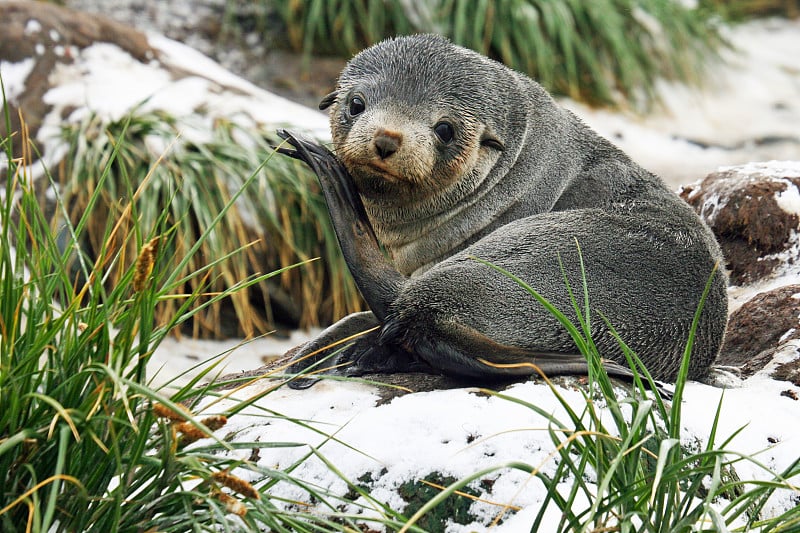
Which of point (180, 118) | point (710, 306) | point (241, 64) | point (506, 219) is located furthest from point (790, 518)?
point (241, 64)

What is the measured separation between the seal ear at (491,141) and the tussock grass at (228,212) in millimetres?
2511

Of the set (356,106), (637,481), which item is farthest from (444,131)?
(637,481)

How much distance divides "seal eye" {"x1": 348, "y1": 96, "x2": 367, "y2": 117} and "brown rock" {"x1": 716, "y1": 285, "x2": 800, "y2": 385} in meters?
1.69

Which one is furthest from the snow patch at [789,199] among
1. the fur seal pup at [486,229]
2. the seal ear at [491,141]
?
the seal ear at [491,141]

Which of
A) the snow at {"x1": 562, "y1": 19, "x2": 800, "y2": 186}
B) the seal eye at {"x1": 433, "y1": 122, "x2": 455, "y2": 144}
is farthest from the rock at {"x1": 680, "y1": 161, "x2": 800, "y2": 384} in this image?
the snow at {"x1": 562, "y1": 19, "x2": 800, "y2": 186}

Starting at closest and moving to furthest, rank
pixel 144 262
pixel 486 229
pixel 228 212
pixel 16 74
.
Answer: pixel 144 262
pixel 486 229
pixel 228 212
pixel 16 74

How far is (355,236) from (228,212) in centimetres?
305

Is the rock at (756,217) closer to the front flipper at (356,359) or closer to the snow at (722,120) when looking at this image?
the front flipper at (356,359)

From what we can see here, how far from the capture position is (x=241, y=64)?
8.81 m

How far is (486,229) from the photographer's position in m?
3.71

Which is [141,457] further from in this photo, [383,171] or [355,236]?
[383,171]

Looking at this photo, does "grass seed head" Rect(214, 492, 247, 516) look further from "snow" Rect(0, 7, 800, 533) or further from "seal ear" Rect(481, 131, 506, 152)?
"seal ear" Rect(481, 131, 506, 152)

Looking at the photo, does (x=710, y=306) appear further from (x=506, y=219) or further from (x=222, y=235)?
(x=222, y=235)

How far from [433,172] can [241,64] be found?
562cm
